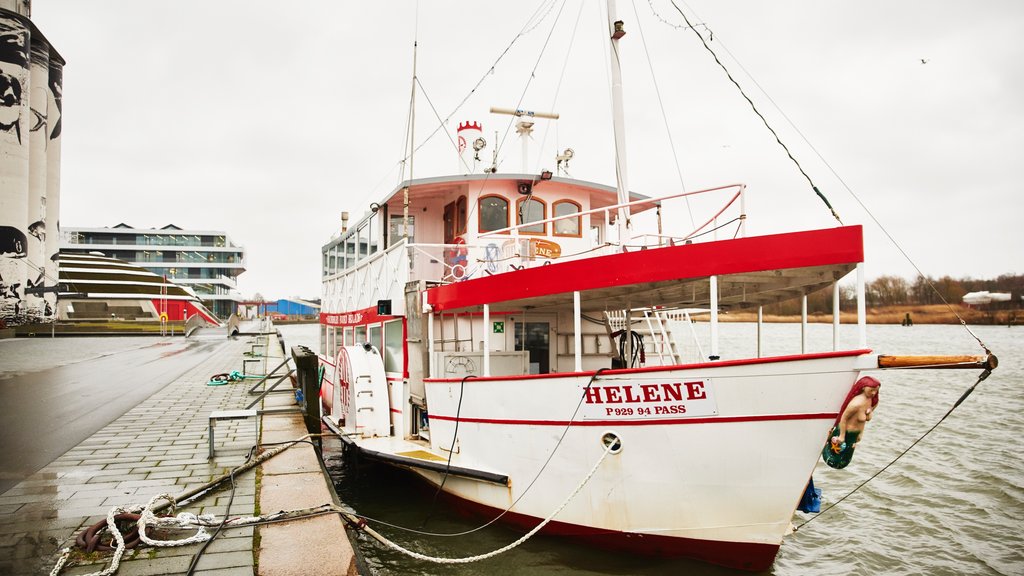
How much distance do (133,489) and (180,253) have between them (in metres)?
101

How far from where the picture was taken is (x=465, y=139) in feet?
41.6

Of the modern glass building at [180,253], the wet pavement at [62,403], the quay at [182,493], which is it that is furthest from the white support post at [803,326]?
the modern glass building at [180,253]

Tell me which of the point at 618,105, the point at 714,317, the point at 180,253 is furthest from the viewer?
the point at 180,253

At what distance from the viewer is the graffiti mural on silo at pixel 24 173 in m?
18.5

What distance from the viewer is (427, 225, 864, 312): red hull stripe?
5211mm

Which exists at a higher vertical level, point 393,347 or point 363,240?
point 363,240

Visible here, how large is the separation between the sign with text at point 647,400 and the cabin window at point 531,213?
209 inches

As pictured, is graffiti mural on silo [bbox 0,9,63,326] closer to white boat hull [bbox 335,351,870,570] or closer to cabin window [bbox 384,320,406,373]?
cabin window [bbox 384,320,406,373]

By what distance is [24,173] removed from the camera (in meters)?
19.0

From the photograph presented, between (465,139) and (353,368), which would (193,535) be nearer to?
(353,368)

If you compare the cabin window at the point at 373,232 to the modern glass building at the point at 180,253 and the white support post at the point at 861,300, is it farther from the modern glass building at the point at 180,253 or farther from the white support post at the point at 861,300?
the modern glass building at the point at 180,253

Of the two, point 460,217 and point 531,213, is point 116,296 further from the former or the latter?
point 531,213

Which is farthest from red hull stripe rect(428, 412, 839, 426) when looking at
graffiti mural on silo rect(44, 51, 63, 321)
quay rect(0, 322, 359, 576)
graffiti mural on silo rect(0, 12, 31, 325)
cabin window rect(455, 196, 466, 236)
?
graffiti mural on silo rect(44, 51, 63, 321)

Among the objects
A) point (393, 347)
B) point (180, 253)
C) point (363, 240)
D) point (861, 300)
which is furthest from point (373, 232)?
point (180, 253)
